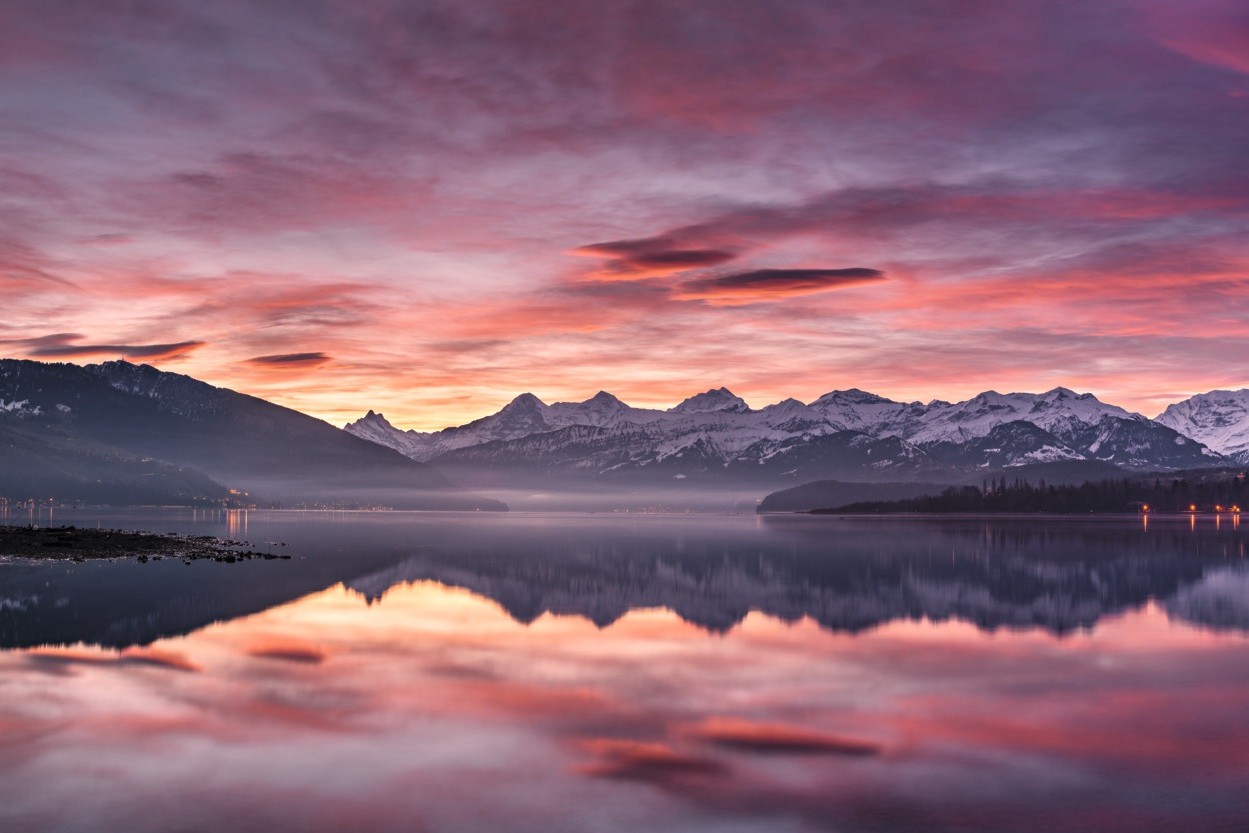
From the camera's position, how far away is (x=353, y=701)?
34.8 m

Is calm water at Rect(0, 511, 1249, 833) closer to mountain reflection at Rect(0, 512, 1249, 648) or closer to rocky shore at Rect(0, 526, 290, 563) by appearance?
mountain reflection at Rect(0, 512, 1249, 648)

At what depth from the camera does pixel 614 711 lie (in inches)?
1326

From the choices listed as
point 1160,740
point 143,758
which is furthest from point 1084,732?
point 143,758

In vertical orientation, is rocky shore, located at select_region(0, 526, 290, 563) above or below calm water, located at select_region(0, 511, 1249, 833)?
above

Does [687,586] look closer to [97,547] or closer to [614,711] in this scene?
[614,711]

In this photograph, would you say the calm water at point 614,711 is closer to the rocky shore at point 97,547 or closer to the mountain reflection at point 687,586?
the mountain reflection at point 687,586

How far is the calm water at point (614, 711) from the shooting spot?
22.7 metres

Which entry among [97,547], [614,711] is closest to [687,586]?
[614,711]

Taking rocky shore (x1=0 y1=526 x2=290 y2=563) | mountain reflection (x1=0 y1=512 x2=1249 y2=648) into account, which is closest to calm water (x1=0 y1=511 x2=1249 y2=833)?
mountain reflection (x1=0 y1=512 x2=1249 y2=648)

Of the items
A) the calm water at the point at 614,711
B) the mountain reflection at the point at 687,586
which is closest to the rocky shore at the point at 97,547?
the mountain reflection at the point at 687,586

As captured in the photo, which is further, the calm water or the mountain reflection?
the mountain reflection

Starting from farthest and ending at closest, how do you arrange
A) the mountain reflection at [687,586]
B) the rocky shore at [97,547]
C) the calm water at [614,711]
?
the rocky shore at [97,547], the mountain reflection at [687,586], the calm water at [614,711]

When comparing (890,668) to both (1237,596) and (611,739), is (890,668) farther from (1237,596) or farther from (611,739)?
(1237,596)

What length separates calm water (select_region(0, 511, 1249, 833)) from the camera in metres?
22.7
